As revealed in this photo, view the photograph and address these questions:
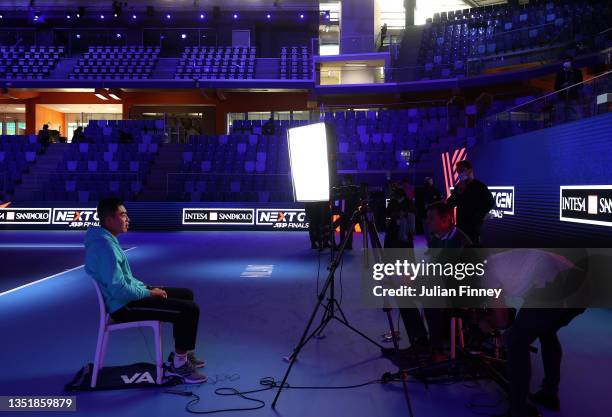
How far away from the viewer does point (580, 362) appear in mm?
4398

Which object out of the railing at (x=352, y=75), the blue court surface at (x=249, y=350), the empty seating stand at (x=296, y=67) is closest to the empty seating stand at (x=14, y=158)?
the blue court surface at (x=249, y=350)

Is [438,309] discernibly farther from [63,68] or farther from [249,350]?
[63,68]

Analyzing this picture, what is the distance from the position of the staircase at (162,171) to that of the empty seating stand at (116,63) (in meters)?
5.29

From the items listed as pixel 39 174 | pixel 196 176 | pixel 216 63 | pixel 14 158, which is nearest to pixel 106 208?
pixel 196 176

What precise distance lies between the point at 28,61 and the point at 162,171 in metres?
11.7

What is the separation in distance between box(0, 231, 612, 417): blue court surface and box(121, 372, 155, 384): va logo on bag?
0.09m

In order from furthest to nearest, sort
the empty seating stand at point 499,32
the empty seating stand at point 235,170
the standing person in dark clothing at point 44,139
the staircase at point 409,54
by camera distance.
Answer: the staircase at point 409,54
the standing person in dark clothing at point 44,139
the empty seating stand at point 235,170
the empty seating stand at point 499,32

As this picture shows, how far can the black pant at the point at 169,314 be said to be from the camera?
386cm

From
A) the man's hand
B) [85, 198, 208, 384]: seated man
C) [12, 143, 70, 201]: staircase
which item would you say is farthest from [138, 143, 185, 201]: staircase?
[85, 198, 208, 384]: seated man

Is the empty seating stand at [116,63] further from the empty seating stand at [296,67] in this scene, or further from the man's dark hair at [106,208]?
the man's dark hair at [106,208]

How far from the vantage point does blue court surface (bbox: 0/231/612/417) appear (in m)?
3.49

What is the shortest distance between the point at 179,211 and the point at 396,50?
13348mm

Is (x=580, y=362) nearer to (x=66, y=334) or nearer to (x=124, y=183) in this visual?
(x=66, y=334)

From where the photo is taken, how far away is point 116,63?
25312mm
